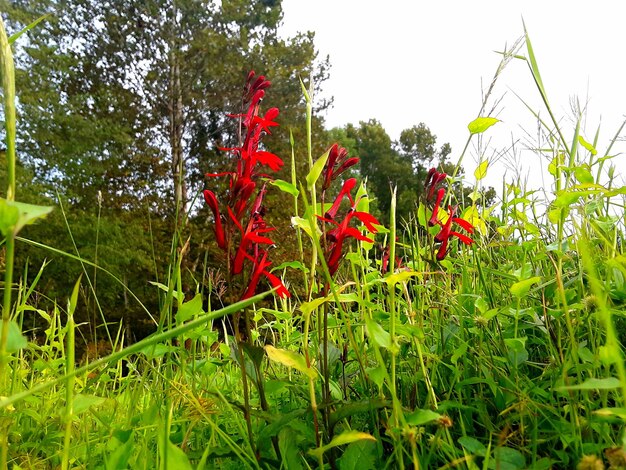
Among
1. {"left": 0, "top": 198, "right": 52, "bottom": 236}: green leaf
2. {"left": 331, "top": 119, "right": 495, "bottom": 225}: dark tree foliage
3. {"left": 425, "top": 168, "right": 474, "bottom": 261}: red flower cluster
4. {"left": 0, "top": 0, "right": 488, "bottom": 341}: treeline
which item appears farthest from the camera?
{"left": 331, "top": 119, "right": 495, "bottom": 225}: dark tree foliage

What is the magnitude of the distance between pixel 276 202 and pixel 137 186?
323 cm

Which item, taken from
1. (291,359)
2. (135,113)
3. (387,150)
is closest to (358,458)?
(291,359)

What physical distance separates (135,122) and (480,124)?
1159cm

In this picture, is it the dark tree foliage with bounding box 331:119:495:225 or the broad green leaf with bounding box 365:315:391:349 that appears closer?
the broad green leaf with bounding box 365:315:391:349

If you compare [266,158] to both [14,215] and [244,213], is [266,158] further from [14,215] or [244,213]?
[14,215]

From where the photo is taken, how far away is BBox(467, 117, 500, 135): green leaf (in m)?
0.86

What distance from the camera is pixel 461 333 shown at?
110 cm

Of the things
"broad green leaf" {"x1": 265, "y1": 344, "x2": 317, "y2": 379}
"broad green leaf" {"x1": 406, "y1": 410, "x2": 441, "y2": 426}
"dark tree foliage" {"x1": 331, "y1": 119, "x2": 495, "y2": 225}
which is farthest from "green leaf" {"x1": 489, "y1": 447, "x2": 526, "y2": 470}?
"dark tree foliage" {"x1": 331, "y1": 119, "x2": 495, "y2": 225}

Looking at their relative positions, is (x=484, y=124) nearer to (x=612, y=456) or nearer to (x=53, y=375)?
(x=612, y=456)

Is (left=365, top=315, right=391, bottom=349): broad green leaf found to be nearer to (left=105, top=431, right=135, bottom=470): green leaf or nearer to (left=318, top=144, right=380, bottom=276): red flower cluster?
Result: (left=318, top=144, right=380, bottom=276): red flower cluster

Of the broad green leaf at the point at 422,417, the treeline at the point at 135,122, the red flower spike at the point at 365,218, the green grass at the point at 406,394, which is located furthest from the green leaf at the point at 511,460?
the treeline at the point at 135,122

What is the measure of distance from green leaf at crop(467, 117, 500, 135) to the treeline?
792cm

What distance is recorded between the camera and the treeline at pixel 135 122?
9047 millimetres

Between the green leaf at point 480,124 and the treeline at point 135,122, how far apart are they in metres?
7.92
